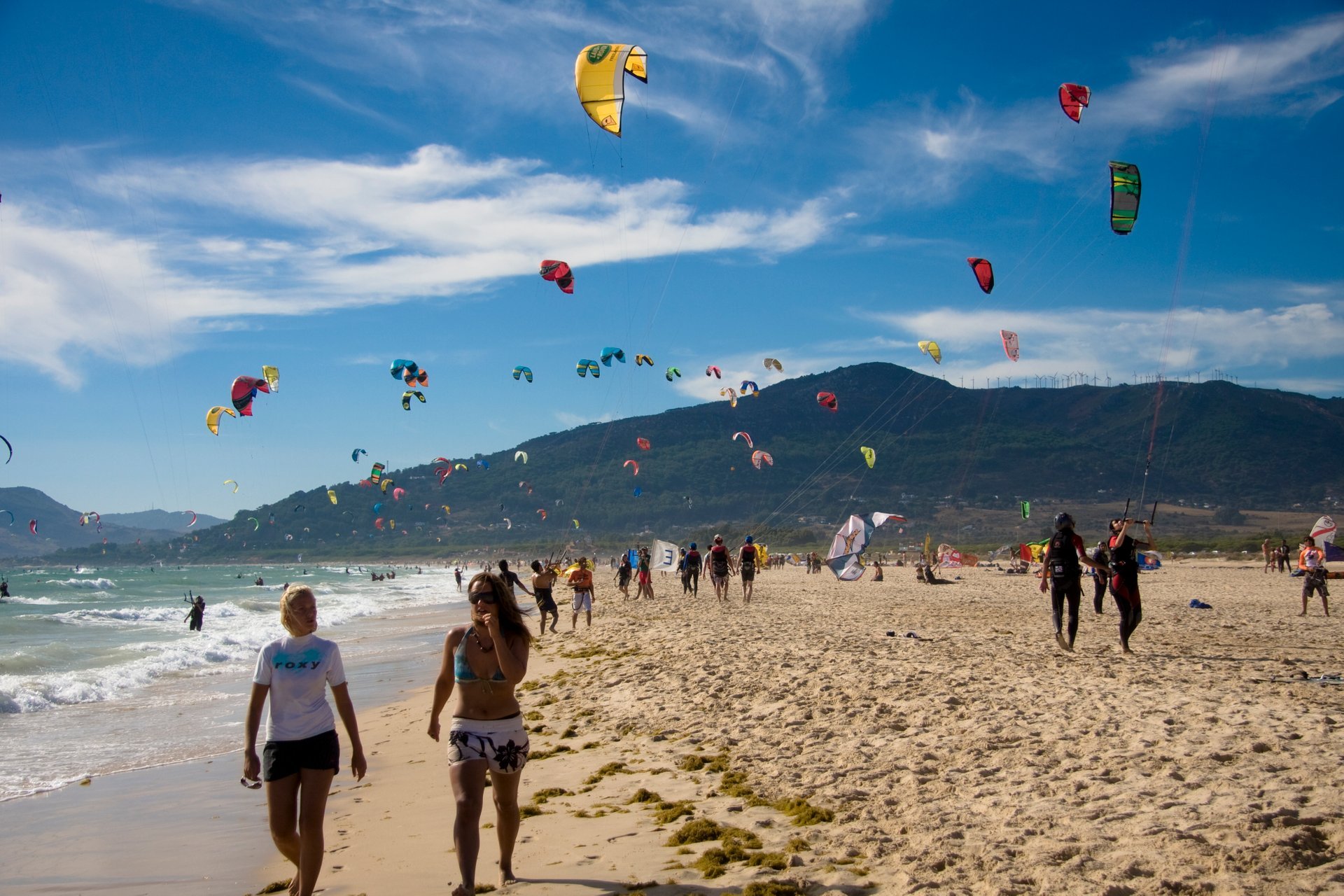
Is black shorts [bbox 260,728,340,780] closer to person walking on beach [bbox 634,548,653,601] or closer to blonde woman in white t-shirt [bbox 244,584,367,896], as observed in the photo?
blonde woman in white t-shirt [bbox 244,584,367,896]

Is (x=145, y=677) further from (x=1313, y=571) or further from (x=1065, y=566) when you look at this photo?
(x=1313, y=571)

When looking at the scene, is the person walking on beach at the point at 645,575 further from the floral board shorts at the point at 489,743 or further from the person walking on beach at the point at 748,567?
the floral board shorts at the point at 489,743

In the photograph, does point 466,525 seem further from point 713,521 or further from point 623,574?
point 623,574

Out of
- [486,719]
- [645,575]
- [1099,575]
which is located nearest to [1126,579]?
[1099,575]

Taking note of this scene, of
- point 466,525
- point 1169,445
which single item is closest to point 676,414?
point 466,525

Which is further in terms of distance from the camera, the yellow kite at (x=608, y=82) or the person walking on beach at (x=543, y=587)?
the person walking on beach at (x=543, y=587)

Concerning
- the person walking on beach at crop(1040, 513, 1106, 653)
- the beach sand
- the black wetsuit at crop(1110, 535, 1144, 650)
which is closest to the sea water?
the beach sand

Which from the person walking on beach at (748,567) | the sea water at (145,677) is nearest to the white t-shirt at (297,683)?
the sea water at (145,677)

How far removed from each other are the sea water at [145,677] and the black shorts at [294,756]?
13.7 feet

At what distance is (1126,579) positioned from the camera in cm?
776

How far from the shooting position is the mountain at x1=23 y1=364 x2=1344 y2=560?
333ft

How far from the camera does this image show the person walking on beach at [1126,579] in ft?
25.4

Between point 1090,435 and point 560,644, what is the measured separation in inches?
5044

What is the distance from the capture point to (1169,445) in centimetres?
11181
